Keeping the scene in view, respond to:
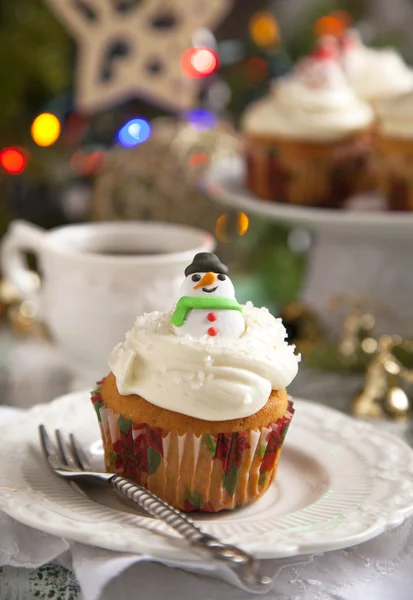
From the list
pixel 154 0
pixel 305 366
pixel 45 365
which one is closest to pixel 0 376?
pixel 45 365

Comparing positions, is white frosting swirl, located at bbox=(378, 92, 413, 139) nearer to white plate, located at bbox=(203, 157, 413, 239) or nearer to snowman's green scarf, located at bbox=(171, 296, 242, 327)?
white plate, located at bbox=(203, 157, 413, 239)

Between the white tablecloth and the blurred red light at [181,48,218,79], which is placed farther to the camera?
the blurred red light at [181,48,218,79]

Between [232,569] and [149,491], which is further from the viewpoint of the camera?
[149,491]

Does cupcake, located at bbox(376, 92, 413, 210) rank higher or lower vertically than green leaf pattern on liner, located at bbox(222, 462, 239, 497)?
higher

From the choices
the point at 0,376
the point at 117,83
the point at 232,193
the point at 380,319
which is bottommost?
the point at 0,376

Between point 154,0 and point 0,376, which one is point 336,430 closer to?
point 0,376

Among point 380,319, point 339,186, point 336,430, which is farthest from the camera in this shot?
point 339,186

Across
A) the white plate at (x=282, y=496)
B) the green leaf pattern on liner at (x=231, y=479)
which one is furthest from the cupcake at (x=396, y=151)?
the green leaf pattern on liner at (x=231, y=479)

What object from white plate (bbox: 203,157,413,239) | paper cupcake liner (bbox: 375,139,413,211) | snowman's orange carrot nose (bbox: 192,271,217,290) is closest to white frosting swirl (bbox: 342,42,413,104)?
paper cupcake liner (bbox: 375,139,413,211)
